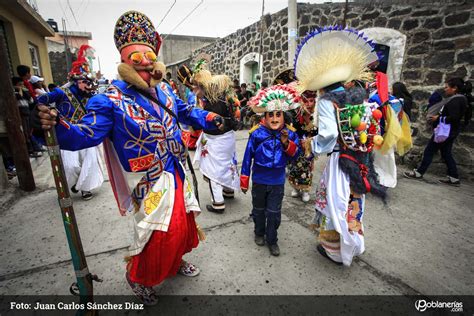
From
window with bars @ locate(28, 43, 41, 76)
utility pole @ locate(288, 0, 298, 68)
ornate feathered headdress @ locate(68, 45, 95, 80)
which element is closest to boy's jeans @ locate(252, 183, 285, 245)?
ornate feathered headdress @ locate(68, 45, 95, 80)

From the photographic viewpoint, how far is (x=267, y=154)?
2.48 metres

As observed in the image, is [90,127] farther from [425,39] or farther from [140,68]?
[425,39]

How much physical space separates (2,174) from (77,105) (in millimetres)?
1958

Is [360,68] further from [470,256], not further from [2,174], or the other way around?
[2,174]

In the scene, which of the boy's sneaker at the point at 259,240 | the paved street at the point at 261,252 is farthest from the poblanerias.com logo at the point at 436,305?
the boy's sneaker at the point at 259,240

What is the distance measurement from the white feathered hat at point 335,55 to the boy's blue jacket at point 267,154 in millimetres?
600

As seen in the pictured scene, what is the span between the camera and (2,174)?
3945mm

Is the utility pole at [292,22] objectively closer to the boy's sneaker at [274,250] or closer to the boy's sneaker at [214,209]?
the boy's sneaker at [214,209]

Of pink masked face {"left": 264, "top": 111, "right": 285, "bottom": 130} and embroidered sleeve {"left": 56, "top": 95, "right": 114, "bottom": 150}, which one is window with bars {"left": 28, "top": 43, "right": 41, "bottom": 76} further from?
pink masked face {"left": 264, "top": 111, "right": 285, "bottom": 130}

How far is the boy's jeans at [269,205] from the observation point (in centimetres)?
257

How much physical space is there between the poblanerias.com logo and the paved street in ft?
0.37

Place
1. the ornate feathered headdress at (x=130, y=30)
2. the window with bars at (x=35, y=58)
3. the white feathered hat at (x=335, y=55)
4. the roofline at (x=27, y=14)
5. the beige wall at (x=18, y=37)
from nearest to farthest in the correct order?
1. the ornate feathered headdress at (x=130, y=30)
2. the white feathered hat at (x=335, y=55)
3. the roofline at (x=27, y=14)
4. the beige wall at (x=18, y=37)
5. the window with bars at (x=35, y=58)

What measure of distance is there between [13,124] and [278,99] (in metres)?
4.07

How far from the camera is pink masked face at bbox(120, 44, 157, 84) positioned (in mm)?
1706
